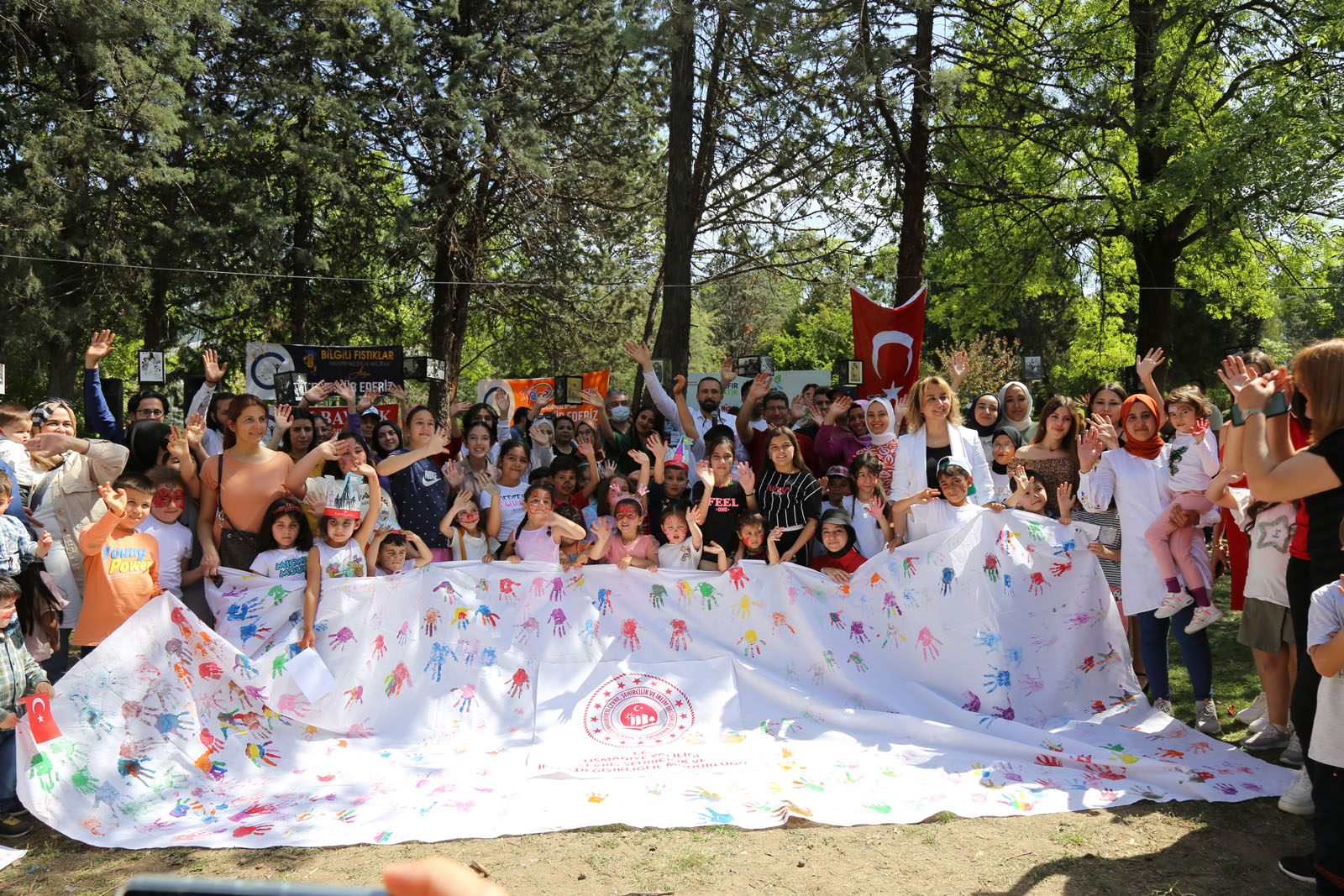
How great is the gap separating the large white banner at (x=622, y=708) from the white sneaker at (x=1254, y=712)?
0.53 metres

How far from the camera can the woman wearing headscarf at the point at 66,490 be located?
5172mm

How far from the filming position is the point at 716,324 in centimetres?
4544

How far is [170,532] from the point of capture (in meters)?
5.20

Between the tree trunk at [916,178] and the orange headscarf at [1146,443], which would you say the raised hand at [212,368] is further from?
the tree trunk at [916,178]

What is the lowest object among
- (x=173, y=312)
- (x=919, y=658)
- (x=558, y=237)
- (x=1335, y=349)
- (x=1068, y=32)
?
(x=919, y=658)

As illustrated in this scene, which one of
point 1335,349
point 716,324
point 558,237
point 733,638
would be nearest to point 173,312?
point 558,237

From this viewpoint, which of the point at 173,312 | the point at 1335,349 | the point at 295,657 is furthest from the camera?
the point at 173,312

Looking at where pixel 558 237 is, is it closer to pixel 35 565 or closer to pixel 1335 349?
pixel 35 565

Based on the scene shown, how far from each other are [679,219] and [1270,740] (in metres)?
8.22

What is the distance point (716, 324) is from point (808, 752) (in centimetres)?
4133

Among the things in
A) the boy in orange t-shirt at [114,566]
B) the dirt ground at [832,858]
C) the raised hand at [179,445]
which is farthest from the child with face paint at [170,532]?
the dirt ground at [832,858]

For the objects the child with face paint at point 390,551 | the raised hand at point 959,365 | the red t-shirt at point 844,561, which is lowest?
the red t-shirt at point 844,561

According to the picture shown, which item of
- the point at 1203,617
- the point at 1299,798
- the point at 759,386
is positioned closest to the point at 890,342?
the point at 759,386

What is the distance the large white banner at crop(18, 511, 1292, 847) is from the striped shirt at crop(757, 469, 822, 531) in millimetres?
337
